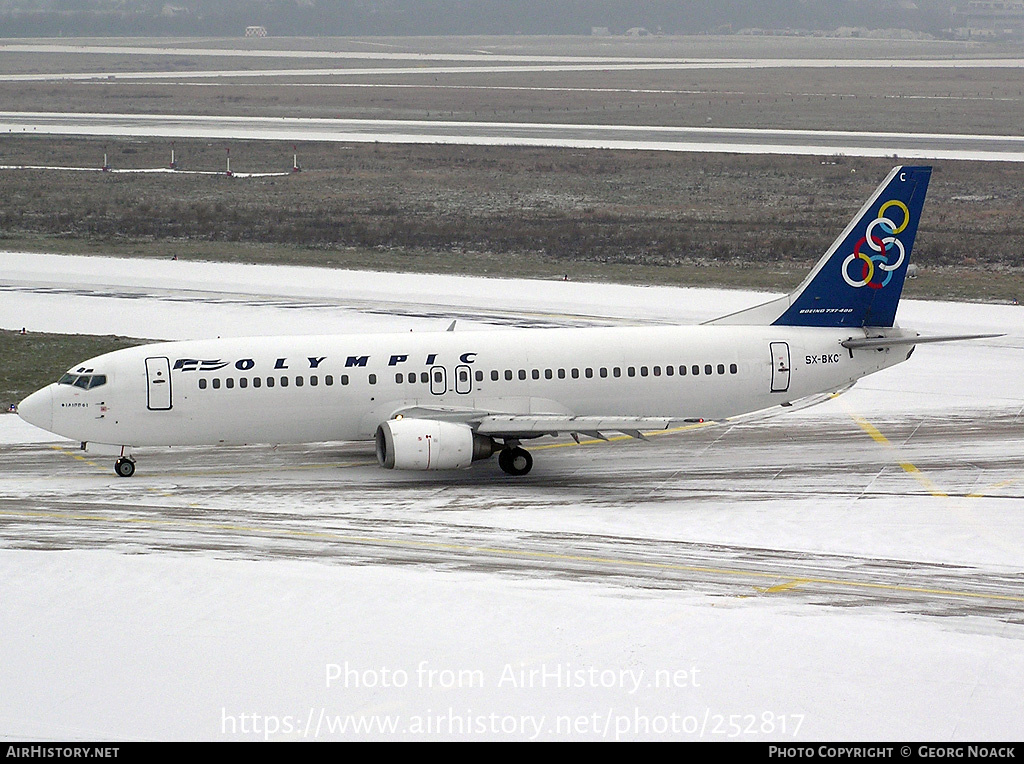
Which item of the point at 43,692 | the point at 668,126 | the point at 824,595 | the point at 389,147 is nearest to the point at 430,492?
the point at 824,595

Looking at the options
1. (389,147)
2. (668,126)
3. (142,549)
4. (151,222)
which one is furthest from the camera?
(668,126)

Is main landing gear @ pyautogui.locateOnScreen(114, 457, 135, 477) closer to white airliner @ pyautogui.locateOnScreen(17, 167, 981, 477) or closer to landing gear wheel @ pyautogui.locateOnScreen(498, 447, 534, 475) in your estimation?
white airliner @ pyautogui.locateOnScreen(17, 167, 981, 477)

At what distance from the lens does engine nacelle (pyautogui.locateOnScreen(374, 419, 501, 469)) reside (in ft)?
123

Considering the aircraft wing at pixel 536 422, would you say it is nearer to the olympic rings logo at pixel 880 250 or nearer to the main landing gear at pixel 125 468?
the main landing gear at pixel 125 468

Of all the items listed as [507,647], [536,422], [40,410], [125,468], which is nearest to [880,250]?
[536,422]

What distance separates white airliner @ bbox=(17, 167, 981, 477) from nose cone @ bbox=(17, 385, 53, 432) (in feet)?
0.14

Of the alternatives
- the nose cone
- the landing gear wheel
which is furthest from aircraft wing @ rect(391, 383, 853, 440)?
the nose cone

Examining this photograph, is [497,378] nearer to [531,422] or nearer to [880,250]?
[531,422]

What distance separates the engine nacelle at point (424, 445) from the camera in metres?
37.4

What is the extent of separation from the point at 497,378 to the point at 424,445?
3531 mm

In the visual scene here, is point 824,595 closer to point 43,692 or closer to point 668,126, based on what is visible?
point 43,692

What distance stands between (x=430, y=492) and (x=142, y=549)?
28.1 ft

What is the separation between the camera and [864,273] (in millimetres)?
42656

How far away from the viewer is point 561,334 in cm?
4125
